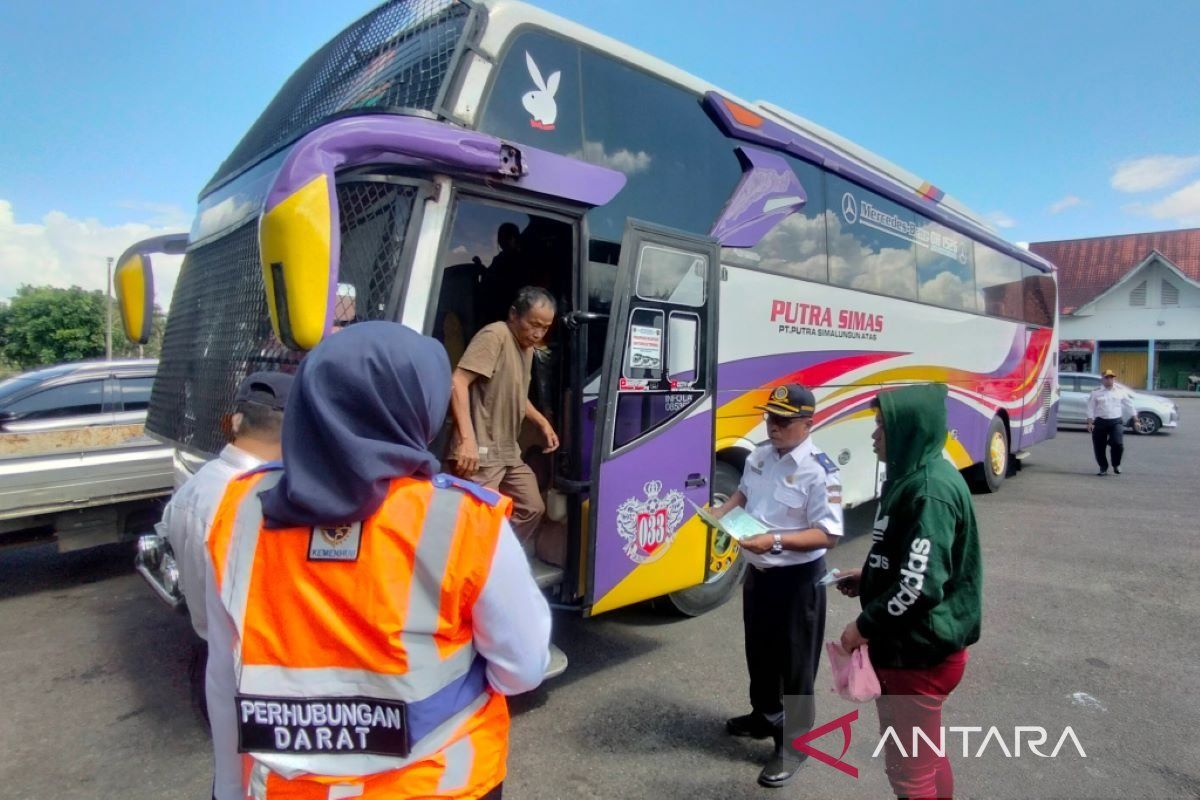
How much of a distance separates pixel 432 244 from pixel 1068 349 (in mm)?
40949

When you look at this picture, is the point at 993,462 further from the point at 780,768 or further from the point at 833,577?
the point at 833,577

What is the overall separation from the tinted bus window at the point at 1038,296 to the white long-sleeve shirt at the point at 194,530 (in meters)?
11.7

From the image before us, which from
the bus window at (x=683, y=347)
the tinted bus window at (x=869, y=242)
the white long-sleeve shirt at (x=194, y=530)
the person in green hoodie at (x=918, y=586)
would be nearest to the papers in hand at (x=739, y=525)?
the person in green hoodie at (x=918, y=586)

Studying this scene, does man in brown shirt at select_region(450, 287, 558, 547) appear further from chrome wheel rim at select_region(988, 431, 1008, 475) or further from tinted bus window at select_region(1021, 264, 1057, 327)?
tinted bus window at select_region(1021, 264, 1057, 327)

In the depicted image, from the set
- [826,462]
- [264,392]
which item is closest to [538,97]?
[264,392]

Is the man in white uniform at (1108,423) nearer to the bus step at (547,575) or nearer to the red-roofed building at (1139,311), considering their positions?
the bus step at (547,575)

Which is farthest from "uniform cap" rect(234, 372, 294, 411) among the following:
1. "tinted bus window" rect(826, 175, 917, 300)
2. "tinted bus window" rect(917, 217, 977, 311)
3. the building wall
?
the building wall

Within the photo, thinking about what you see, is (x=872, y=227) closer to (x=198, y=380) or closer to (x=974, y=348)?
(x=974, y=348)

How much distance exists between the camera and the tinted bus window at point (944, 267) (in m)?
7.76

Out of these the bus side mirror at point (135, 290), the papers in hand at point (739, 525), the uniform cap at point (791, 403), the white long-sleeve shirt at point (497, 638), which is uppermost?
the bus side mirror at point (135, 290)

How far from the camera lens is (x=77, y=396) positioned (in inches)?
287

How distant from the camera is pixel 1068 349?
1419 inches

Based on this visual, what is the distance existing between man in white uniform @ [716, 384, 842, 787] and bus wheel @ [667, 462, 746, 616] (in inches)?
59.8

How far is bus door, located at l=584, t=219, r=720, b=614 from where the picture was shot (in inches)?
149
